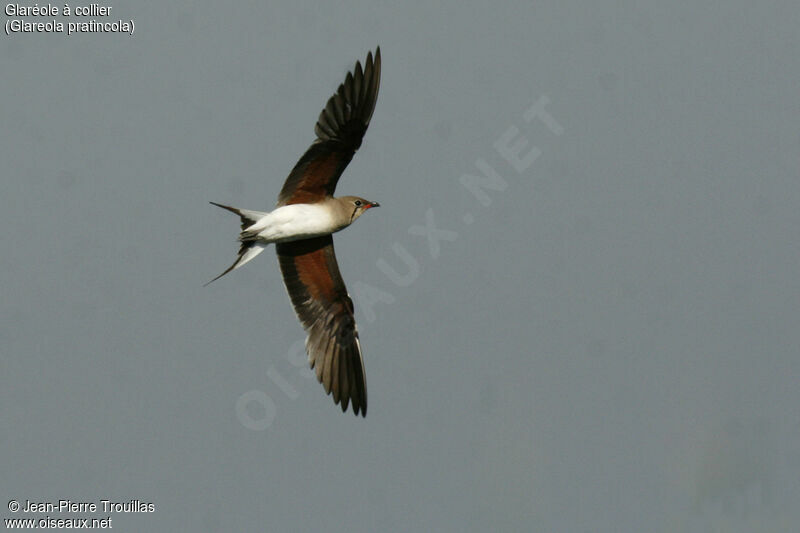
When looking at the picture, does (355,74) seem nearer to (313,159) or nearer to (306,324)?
(313,159)

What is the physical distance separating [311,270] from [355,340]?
4.60 ft

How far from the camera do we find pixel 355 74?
730 inches

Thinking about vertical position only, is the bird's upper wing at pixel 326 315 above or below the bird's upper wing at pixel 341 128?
below

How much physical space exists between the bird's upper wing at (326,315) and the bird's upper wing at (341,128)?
152cm

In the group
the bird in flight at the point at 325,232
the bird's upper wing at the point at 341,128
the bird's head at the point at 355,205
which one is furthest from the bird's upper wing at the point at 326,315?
the bird's upper wing at the point at 341,128

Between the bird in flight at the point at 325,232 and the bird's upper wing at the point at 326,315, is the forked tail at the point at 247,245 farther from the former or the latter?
the bird's upper wing at the point at 326,315

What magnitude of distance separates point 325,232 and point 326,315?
1930 mm

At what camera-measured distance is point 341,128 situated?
61.1 ft

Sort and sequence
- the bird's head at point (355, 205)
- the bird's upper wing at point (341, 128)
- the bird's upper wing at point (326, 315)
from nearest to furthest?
the bird's upper wing at point (341, 128) < the bird's head at point (355, 205) < the bird's upper wing at point (326, 315)

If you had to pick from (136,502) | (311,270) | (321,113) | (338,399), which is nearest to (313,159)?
(321,113)

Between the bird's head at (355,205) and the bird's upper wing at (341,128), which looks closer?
the bird's upper wing at (341,128)

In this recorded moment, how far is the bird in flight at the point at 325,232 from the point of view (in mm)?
18562

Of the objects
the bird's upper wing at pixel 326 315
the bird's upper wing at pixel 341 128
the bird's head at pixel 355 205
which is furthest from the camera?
the bird's upper wing at pixel 326 315

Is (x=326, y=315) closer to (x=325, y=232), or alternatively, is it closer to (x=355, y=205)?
(x=325, y=232)
